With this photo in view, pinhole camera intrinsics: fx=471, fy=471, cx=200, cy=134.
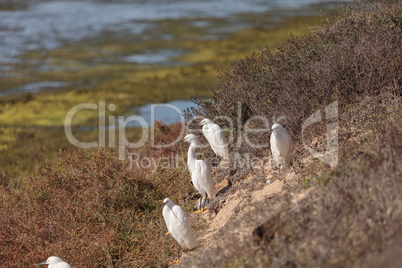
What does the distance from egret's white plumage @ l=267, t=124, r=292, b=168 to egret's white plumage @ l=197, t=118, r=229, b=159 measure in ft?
4.58

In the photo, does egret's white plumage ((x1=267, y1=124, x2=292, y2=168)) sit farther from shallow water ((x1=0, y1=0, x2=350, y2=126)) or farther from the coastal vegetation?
shallow water ((x1=0, y1=0, x2=350, y2=126))

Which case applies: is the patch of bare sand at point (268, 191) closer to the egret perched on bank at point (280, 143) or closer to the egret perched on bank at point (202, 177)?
the egret perched on bank at point (280, 143)

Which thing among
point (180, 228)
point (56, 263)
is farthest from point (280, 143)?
point (56, 263)

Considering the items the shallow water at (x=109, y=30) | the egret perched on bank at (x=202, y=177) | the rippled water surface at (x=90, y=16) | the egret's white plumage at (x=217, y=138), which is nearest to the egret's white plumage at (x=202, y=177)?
the egret perched on bank at (x=202, y=177)

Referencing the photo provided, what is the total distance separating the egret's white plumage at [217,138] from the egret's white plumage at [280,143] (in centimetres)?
139

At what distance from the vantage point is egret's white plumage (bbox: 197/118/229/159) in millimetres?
8142

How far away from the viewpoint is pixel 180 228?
6375mm

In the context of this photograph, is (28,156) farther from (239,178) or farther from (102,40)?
(102,40)

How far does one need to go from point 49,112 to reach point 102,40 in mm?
13699

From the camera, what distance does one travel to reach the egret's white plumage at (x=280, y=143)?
266 inches

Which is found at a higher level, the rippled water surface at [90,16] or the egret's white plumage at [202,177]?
the rippled water surface at [90,16]

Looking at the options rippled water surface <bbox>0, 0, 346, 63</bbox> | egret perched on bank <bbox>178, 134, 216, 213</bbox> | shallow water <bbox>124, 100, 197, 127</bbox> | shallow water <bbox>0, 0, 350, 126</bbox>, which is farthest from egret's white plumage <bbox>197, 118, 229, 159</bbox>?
rippled water surface <bbox>0, 0, 346, 63</bbox>

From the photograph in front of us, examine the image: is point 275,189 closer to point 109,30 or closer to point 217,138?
point 217,138

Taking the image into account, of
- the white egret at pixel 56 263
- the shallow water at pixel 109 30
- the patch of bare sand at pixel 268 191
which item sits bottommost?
the white egret at pixel 56 263
